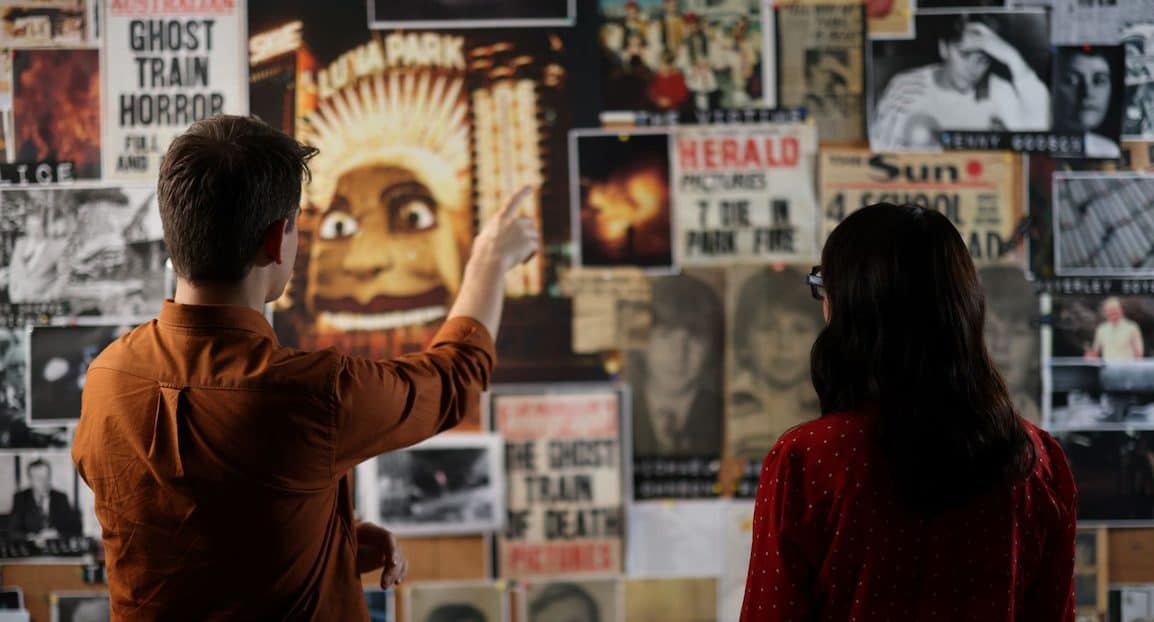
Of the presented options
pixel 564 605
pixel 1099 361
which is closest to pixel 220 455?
pixel 564 605

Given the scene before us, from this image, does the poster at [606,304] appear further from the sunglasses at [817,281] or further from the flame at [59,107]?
the flame at [59,107]

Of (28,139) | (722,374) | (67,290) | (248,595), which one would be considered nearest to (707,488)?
(722,374)

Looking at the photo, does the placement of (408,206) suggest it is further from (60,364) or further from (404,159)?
(60,364)

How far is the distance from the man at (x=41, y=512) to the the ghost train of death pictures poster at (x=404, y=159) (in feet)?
1.74

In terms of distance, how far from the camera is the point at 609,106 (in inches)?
73.1

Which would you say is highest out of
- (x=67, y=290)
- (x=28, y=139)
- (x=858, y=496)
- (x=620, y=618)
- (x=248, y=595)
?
(x=28, y=139)

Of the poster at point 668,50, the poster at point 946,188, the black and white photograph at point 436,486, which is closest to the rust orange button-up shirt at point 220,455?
the black and white photograph at point 436,486

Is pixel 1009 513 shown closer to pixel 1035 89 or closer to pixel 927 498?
pixel 927 498

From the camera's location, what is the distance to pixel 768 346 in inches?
74.0

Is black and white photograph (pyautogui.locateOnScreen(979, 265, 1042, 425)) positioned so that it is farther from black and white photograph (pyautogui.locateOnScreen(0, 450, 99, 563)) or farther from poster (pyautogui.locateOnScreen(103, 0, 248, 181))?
black and white photograph (pyautogui.locateOnScreen(0, 450, 99, 563))

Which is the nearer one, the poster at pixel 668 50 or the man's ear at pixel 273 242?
the man's ear at pixel 273 242

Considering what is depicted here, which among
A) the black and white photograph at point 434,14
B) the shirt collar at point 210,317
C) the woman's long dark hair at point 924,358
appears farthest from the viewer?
the black and white photograph at point 434,14

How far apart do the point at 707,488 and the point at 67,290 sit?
1.28 meters

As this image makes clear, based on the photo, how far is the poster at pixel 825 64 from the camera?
1.86 meters
